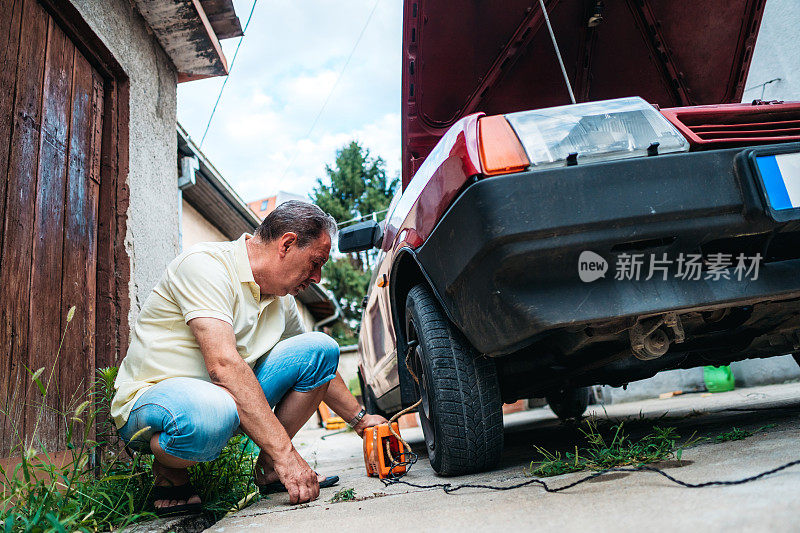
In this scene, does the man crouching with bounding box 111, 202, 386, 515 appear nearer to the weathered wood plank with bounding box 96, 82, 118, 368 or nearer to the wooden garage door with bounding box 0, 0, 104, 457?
the wooden garage door with bounding box 0, 0, 104, 457

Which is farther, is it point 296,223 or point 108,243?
point 108,243

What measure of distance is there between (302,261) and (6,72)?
1.32 metres

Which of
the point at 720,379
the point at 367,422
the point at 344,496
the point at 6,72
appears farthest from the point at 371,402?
the point at 720,379

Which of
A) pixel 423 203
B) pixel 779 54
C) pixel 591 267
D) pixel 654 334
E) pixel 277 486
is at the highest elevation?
pixel 779 54

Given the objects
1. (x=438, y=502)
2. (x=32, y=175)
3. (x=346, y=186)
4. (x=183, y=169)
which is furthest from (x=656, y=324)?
(x=346, y=186)

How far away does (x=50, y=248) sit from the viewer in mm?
2268

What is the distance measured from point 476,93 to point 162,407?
1.87 meters

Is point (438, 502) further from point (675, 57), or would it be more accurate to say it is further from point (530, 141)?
point (675, 57)

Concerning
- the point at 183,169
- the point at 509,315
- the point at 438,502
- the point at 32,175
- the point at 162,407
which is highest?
the point at 183,169

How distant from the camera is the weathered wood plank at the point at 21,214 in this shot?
195cm

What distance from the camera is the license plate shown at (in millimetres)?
1339

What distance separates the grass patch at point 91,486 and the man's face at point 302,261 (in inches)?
27.6

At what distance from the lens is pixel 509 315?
142 cm

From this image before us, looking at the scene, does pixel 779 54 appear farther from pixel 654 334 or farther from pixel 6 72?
pixel 6 72
